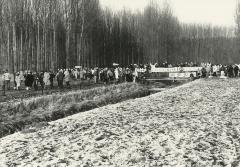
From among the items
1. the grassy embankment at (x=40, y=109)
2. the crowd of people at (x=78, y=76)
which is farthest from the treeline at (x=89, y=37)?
the grassy embankment at (x=40, y=109)

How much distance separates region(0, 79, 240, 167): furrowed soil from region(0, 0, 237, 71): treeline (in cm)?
3255

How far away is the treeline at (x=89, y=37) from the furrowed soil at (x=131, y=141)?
32546mm

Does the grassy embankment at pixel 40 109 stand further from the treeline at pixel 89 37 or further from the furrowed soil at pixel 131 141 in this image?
the treeline at pixel 89 37

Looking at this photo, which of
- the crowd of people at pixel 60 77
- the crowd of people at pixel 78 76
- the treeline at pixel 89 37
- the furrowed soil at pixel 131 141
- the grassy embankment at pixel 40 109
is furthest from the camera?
the treeline at pixel 89 37

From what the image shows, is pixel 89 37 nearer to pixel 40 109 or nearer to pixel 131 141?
pixel 40 109

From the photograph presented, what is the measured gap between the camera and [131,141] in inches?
444

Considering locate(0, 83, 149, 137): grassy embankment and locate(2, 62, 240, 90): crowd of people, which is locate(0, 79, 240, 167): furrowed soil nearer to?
locate(0, 83, 149, 137): grassy embankment

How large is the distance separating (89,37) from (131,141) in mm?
52805

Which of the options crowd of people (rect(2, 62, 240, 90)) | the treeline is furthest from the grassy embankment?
the treeline

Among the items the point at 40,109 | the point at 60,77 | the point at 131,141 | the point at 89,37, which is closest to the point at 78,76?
→ the point at 60,77

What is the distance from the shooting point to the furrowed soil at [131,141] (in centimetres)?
A: 962

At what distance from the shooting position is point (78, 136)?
1198 centimetres

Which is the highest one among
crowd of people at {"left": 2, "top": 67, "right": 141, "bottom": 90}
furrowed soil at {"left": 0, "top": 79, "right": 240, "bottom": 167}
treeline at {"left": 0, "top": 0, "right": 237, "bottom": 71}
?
treeline at {"left": 0, "top": 0, "right": 237, "bottom": 71}

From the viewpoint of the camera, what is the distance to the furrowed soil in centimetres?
962
